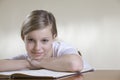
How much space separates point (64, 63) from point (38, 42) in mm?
130

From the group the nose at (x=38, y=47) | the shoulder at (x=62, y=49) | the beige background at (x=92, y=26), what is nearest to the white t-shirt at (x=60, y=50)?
the shoulder at (x=62, y=49)

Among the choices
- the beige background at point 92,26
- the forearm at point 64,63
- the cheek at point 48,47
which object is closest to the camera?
the forearm at point 64,63

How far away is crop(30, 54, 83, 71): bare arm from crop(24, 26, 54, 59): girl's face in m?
0.05

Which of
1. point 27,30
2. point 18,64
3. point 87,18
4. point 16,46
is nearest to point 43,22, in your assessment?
point 27,30

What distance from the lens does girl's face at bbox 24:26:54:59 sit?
0.96 meters

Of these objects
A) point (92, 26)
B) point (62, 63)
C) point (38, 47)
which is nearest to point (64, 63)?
point (62, 63)

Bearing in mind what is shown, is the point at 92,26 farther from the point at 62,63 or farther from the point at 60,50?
the point at 62,63

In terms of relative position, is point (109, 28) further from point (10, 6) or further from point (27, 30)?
point (27, 30)

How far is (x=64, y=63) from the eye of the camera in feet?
2.97

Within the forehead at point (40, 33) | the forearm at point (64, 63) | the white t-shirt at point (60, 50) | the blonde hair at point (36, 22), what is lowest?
the forearm at point (64, 63)

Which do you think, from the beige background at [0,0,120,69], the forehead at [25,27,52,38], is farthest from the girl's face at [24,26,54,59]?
the beige background at [0,0,120,69]

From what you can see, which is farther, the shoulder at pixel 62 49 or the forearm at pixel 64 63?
the shoulder at pixel 62 49

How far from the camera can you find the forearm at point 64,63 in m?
0.89

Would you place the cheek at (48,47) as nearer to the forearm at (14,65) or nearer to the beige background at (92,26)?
the forearm at (14,65)
